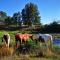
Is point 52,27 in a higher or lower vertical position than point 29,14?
lower

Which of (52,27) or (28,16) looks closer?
(52,27)

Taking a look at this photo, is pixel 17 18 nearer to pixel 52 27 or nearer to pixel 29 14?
pixel 29 14

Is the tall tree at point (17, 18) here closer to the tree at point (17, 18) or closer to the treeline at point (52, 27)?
the tree at point (17, 18)

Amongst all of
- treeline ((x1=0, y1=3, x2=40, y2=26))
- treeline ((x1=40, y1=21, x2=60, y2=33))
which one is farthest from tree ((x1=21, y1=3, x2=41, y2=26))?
treeline ((x1=40, y1=21, x2=60, y2=33))

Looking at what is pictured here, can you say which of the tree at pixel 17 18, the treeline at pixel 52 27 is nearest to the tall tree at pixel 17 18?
the tree at pixel 17 18

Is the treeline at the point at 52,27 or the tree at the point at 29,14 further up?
the tree at the point at 29,14

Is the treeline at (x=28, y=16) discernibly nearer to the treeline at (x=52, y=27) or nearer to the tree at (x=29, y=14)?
the tree at (x=29, y=14)

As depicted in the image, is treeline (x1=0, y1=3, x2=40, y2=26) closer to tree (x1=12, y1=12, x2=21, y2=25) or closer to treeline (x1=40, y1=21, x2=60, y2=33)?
tree (x1=12, y1=12, x2=21, y2=25)

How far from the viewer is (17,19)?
7988 cm

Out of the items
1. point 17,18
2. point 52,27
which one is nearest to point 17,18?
point 17,18

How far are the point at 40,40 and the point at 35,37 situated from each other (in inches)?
22.5

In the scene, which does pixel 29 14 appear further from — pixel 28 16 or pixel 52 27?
pixel 52 27

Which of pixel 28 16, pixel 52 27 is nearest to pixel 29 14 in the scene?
pixel 28 16

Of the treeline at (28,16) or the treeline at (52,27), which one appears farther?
the treeline at (28,16)
